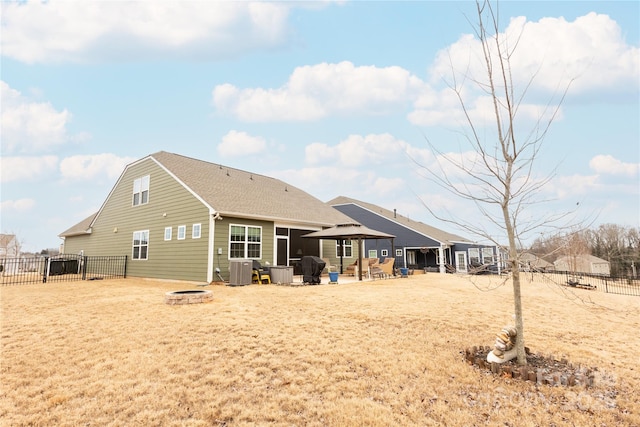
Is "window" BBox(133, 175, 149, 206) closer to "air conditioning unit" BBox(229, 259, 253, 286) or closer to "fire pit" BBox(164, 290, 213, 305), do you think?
"air conditioning unit" BBox(229, 259, 253, 286)

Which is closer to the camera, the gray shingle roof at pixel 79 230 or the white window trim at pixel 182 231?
the white window trim at pixel 182 231

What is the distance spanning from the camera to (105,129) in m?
19.2

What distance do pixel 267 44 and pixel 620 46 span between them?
11.7 meters

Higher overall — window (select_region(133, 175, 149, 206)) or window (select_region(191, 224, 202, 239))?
window (select_region(133, 175, 149, 206))

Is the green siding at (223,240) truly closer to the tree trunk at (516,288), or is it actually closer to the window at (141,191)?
the window at (141,191)

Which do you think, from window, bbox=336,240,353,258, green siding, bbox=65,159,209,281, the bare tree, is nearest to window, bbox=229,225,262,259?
green siding, bbox=65,159,209,281

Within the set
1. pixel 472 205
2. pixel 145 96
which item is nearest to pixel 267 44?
pixel 145 96

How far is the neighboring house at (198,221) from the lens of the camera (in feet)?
45.1

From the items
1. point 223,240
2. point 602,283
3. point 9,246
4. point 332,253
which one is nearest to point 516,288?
point 223,240

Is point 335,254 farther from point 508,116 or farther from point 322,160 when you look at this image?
point 508,116

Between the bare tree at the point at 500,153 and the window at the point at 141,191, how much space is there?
16.7m

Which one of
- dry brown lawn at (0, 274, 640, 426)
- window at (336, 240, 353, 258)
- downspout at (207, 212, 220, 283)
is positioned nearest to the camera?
dry brown lawn at (0, 274, 640, 426)

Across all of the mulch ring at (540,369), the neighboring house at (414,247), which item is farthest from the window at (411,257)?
the mulch ring at (540,369)

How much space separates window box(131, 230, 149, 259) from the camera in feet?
55.2
